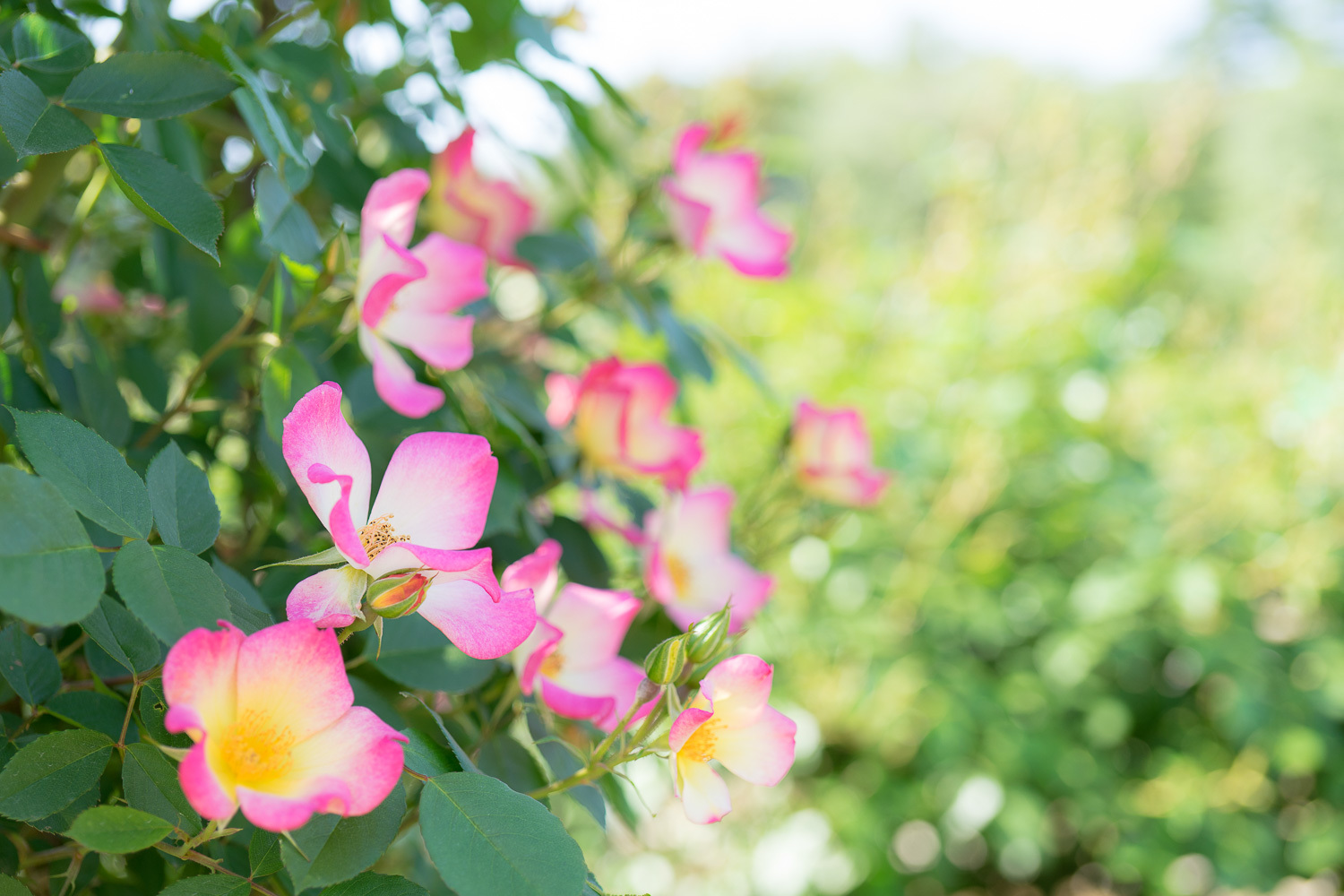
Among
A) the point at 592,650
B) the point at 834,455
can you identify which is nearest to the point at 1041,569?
the point at 834,455

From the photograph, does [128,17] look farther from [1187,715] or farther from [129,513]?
[1187,715]

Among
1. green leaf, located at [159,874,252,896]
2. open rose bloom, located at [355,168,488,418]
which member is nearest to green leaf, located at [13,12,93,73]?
open rose bloom, located at [355,168,488,418]

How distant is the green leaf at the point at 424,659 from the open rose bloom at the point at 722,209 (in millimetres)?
397

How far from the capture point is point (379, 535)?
37 cm

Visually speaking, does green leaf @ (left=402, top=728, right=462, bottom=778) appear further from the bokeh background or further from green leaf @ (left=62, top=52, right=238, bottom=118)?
the bokeh background

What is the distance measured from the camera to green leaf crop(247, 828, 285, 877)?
0.32 meters

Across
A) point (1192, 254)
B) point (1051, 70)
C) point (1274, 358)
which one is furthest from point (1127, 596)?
point (1051, 70)

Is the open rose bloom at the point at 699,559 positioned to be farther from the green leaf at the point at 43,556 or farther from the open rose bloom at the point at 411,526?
the green leaf at the point at 43,556

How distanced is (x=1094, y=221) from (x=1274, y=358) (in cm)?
68

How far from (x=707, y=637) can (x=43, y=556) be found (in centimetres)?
24

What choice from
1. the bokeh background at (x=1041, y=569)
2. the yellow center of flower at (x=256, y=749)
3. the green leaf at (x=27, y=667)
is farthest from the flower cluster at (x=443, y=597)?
the bokeh background at (x=1041, y=569)

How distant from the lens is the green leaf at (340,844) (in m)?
0.30

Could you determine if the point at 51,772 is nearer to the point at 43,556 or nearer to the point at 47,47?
the point at 43,556

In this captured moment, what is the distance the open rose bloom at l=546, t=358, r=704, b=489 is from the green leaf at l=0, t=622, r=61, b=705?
1.10ft
